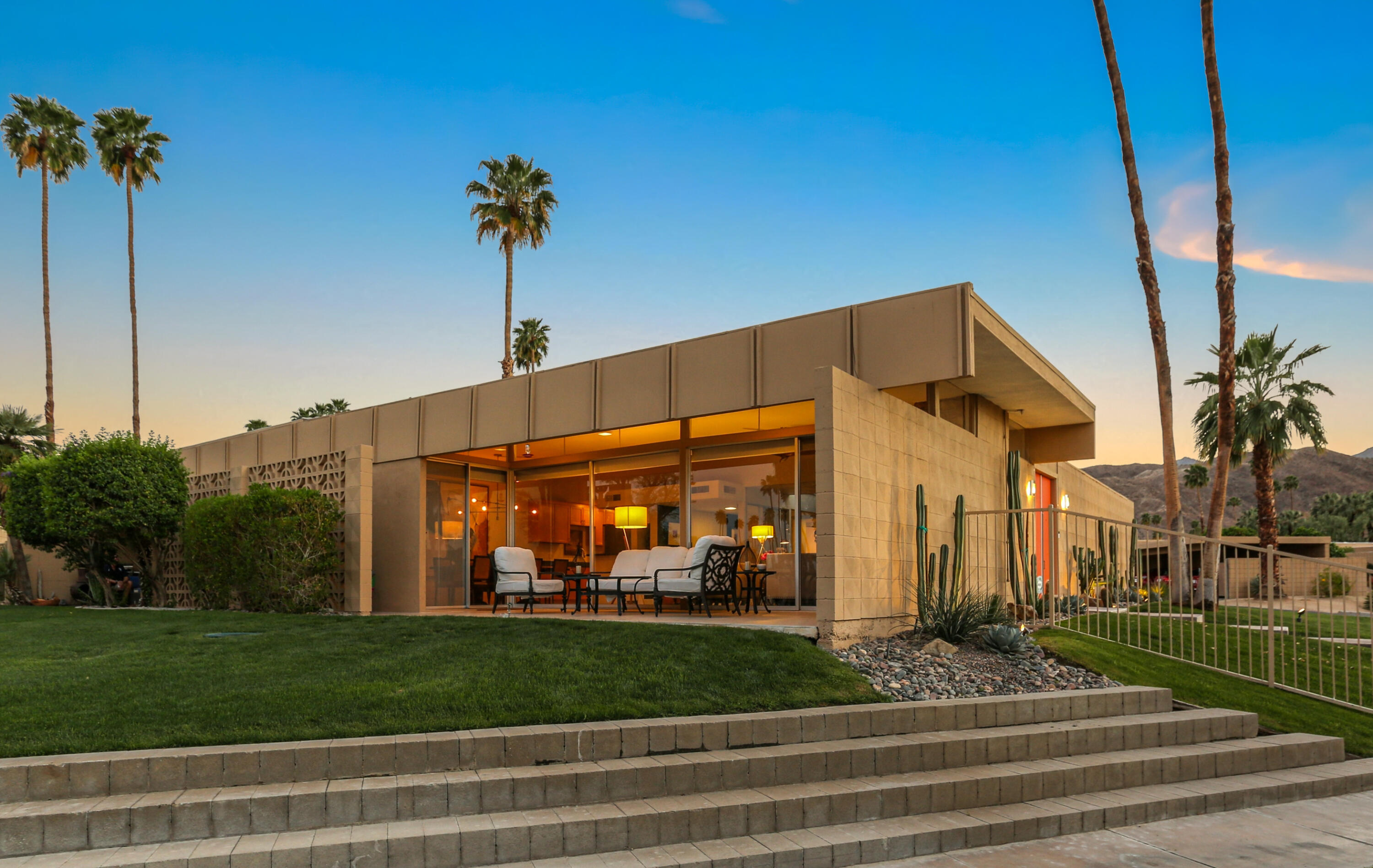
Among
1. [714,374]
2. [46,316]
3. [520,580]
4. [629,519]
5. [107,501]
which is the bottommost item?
[520,580]

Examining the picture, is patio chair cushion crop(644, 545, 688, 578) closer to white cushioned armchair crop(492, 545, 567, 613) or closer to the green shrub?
white cushioned armchair crop(492, 545, 567, 613)

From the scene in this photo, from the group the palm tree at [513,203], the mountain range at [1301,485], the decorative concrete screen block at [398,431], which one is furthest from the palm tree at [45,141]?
the mountain range at [1301,485]

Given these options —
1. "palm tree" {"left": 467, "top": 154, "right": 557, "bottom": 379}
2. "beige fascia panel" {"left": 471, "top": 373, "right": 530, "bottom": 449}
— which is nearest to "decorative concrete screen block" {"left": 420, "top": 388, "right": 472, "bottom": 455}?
"beige fascia panel" {"left": 471, "top": 373, "right": 530, "bottom": 449}

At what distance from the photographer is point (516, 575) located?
11484 mm

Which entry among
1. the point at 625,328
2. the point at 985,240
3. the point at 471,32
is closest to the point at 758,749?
the point at 471,32

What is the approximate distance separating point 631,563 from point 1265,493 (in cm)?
1625

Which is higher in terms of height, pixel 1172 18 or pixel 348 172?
pixel 1172 18

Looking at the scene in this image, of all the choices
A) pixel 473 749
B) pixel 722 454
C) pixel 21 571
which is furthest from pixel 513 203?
pixel 473 749

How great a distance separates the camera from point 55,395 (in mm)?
27000

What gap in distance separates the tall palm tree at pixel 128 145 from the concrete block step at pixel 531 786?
27.1 m

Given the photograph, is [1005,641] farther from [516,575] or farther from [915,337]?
[516,575]

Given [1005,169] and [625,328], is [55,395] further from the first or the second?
[1005,169]

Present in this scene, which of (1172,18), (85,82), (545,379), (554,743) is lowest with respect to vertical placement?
(554,743)

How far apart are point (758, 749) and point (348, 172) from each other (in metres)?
17.2
